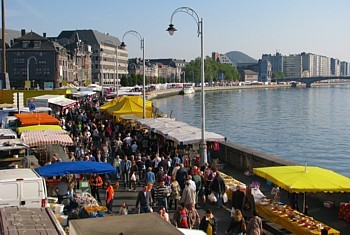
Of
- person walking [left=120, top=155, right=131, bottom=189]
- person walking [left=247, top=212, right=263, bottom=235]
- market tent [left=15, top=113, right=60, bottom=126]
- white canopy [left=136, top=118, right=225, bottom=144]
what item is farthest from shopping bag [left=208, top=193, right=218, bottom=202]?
market tent [left=15, top=113, right=60, bottom=126]

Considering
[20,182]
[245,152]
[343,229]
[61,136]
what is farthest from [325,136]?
[20,182]

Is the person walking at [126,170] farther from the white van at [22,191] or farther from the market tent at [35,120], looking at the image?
the market tent at [35,120]

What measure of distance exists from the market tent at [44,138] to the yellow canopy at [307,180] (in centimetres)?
911

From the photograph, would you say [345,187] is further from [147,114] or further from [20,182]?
[147,114]

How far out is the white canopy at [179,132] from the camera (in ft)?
69.5

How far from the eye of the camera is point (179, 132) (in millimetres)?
23000

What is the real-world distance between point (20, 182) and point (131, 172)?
6.43 m

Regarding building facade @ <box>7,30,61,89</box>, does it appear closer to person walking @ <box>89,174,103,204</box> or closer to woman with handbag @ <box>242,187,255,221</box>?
person walking @ <box>89,174,103,204</box>

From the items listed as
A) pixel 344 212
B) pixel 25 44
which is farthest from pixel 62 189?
pixel 25 44

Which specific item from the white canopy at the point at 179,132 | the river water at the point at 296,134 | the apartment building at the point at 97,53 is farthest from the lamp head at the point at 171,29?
the apartment building at the point at 97,53

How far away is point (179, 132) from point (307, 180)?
9.92 meters

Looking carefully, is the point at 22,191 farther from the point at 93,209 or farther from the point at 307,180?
the point at 307,180

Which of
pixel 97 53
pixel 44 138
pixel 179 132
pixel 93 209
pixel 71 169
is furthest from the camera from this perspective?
pixel 97 53

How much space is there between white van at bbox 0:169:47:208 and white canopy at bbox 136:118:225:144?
368 inches
